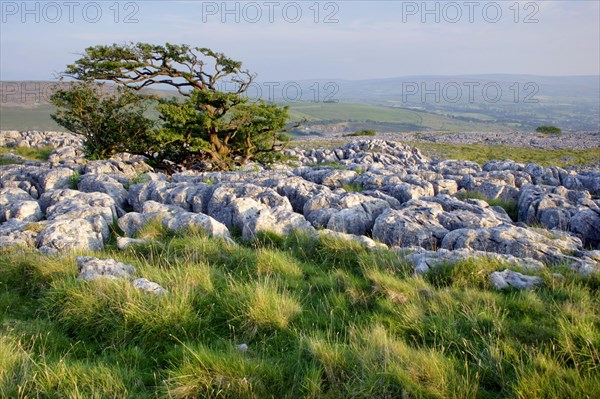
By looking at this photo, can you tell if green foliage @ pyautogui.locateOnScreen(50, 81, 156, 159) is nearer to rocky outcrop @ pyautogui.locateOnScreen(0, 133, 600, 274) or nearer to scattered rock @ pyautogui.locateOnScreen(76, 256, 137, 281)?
rocky outcrop @ pyautogui.locateOnScreen(0, 133, 600, 274)

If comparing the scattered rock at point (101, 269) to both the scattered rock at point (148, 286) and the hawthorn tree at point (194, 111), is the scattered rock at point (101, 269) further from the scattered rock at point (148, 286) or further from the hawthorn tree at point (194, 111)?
the hawthorn tree at point (194, 111)

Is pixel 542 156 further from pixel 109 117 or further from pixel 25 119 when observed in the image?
pixel 25 119

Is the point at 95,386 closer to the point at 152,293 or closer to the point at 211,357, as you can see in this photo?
the point at 211,357

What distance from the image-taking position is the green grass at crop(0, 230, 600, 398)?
4.59 meters

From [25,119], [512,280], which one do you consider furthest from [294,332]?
[25,119]

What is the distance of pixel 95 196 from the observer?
501 inches

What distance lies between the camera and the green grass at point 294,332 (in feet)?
15.1

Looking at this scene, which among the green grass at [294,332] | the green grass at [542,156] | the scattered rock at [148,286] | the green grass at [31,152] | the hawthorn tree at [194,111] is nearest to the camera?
the green grass at [294,332]

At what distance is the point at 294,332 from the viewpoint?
5.86 meters

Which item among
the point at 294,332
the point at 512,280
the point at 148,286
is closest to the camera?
the point at 294,332

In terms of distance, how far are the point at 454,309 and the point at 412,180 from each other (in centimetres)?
1214

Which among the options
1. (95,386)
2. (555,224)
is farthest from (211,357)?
(555,224)

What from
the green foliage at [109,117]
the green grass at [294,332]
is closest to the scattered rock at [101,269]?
the green grass at [294,332]

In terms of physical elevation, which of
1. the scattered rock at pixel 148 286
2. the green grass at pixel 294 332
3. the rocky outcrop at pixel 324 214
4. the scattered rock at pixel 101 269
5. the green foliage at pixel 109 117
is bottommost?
the green grass at pixel 294 332
